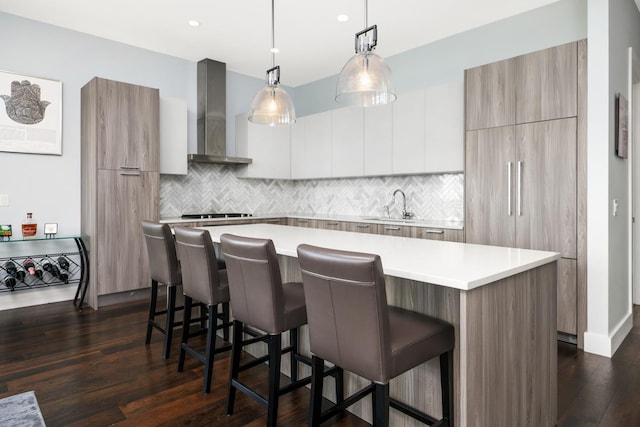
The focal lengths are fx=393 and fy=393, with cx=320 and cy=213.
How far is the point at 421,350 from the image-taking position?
4.91ft

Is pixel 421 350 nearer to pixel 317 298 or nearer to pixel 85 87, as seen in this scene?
pixel 317 298

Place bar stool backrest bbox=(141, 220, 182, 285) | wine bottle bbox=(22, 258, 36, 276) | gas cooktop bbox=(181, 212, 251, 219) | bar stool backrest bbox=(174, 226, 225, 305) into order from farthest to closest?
gas cooktop bbox=(181, 212, 251, 219) → wine bottle bbox=(22, 258, 36, 276) → bar stool backrest bbox=(141, 220, 182, 285) → bar stool backrest bbox=(174, 226, 225, 305)

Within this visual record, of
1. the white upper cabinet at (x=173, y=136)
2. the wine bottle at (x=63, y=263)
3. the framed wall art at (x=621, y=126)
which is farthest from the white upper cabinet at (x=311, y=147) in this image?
the framed wall art at (x=621, y=126)

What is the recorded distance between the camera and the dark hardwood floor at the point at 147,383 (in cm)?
206

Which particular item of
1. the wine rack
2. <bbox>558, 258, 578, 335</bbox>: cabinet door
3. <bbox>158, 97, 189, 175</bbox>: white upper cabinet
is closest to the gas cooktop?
<bbox>158, 97, 189, 175</bbox>: white upper cabinet

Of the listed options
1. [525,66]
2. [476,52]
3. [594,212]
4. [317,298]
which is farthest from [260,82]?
[317,298]

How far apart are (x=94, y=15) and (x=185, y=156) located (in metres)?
1.66

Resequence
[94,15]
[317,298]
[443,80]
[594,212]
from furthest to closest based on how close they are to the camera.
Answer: [443,80] → [94,15] → [594,212] → [317,298]

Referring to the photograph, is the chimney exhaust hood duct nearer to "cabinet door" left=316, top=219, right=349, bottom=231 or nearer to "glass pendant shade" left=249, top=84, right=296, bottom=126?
"cabinet door" left=316, top=219, right=349, bottom=231

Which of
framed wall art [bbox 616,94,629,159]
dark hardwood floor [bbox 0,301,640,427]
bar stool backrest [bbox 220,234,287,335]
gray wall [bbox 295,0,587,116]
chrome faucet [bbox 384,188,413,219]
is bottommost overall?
dark hardwood floor [bbox 0,301,640,427]

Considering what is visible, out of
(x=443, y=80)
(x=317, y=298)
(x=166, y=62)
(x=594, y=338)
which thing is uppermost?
(x=166, y=62)

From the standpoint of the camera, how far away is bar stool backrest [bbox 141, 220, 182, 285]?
2721 mm

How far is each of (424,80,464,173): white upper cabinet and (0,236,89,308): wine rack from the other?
12.4ft

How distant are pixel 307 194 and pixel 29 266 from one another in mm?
3653
